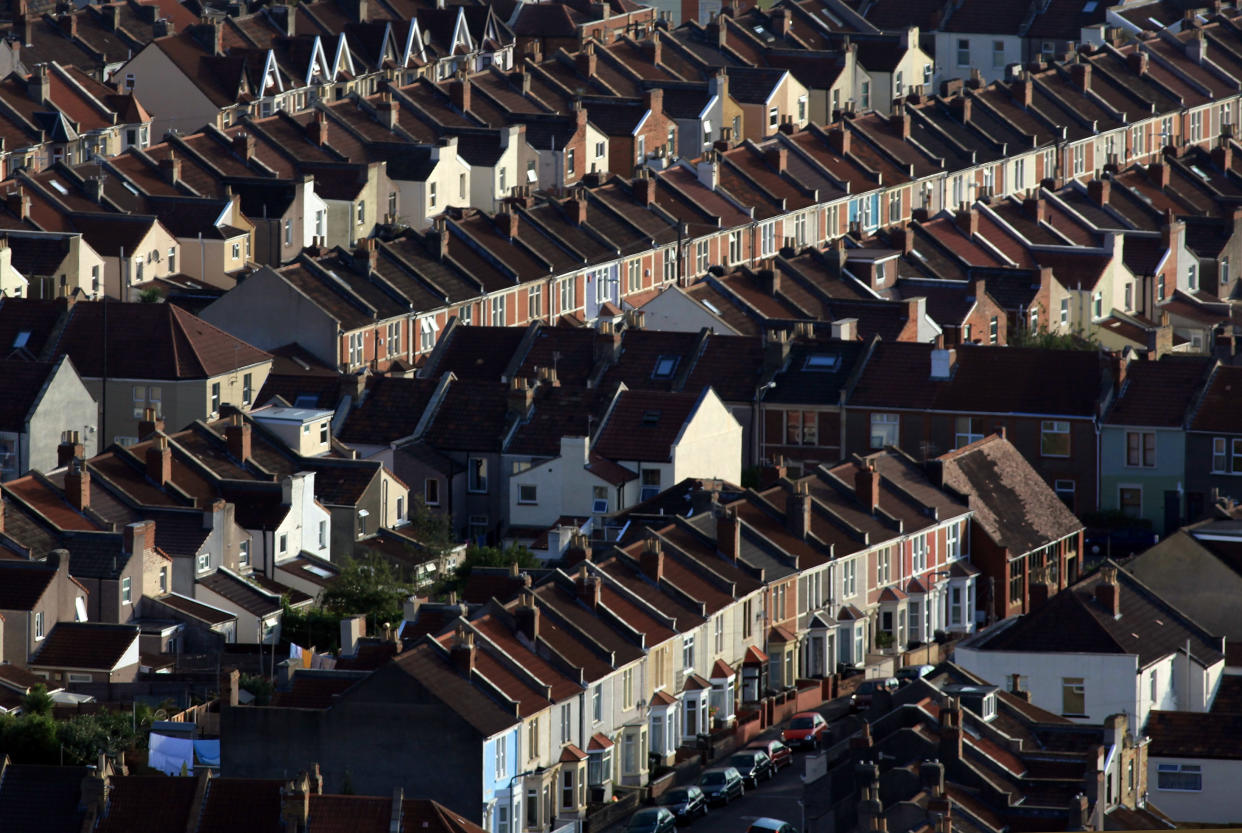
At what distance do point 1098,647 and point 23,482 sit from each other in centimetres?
3174

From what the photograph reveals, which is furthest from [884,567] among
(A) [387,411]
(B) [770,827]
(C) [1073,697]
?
(B) [770,827]

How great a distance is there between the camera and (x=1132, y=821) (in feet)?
283

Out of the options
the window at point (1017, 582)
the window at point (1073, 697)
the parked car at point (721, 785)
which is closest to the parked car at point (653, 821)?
the parked car at point (721, 785)

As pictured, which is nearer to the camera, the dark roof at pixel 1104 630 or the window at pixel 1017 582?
the dark roof at pixel 1104 630

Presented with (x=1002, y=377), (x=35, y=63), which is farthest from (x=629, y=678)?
(x=35, y=63)

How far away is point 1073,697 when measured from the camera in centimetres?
9656

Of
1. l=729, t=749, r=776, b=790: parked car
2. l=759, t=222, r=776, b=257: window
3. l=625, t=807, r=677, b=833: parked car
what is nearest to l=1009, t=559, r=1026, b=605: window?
l=729, t=749, r=776, b=790: parked car

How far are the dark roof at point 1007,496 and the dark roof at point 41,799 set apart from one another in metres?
40.6

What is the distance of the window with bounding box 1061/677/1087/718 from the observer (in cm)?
9625

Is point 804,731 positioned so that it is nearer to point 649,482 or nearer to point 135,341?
point 649,482

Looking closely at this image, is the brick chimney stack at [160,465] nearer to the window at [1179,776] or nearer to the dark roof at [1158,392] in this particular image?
the dark roof at [1158,392]

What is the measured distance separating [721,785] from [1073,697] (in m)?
9.76

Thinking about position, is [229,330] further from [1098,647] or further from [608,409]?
[1098,647]

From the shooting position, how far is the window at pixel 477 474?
121375mm
